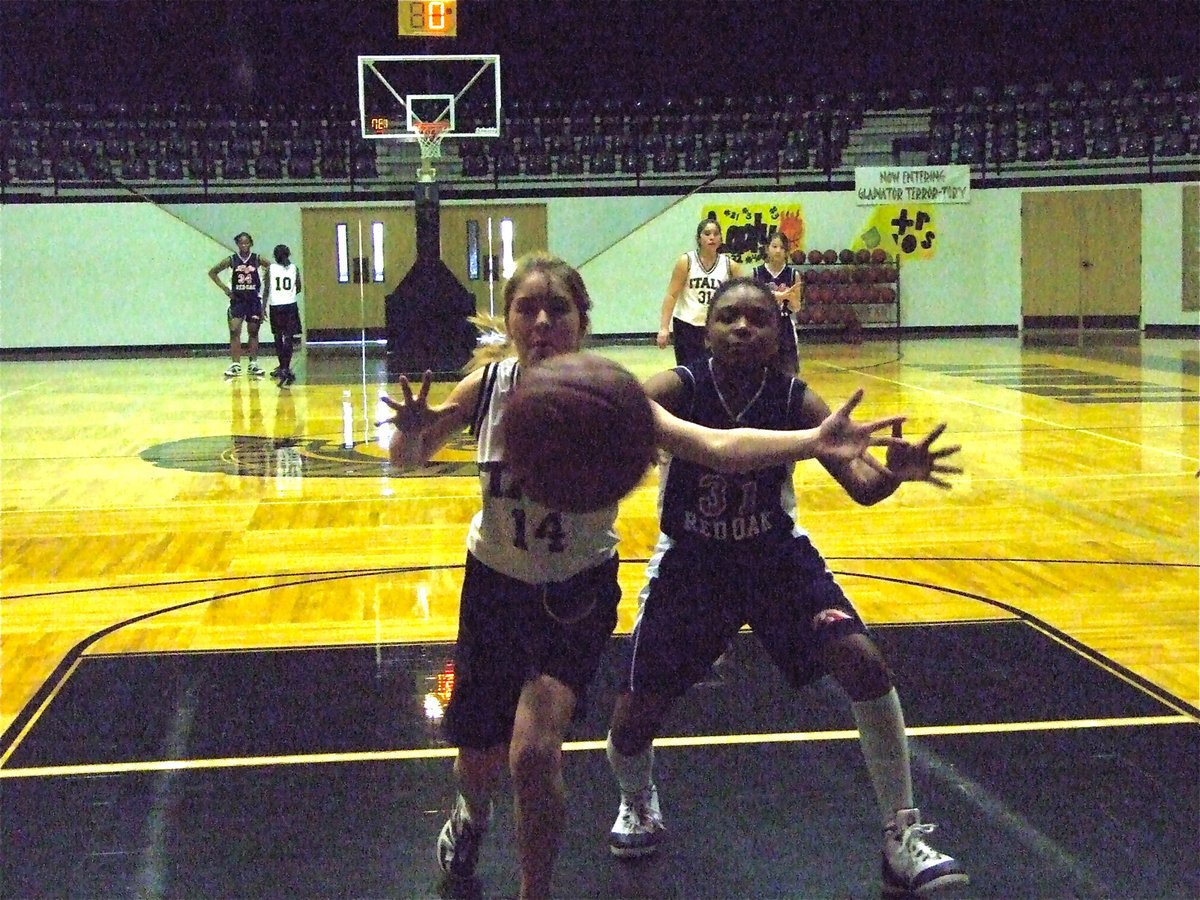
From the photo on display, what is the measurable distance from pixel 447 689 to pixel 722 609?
158cm

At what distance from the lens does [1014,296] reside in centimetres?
2269

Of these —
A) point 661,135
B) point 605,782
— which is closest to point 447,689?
point 605,782

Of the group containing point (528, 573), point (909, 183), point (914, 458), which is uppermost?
point (909, 183)

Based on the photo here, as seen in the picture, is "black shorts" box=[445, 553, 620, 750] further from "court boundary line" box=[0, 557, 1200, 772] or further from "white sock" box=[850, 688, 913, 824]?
"court boundary line" box=[0, 557, 1200, 772]

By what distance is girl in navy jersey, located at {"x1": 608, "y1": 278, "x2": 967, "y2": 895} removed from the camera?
10.0 ft

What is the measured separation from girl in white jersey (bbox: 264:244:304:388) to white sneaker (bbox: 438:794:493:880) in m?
12.7

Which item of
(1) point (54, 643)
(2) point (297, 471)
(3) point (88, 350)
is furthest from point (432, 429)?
(3) point (88, 350)

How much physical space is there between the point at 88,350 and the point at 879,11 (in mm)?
14052

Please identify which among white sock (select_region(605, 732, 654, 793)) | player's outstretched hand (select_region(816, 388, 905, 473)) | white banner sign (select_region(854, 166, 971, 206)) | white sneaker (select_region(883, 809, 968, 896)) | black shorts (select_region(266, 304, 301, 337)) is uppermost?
white banner sign (select_region(854, 166, 971, 206))

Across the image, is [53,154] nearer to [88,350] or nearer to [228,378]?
[88,350]

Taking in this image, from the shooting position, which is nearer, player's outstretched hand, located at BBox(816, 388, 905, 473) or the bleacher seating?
player's outstretched hand, located at BBox(816, 388, 905, 473)

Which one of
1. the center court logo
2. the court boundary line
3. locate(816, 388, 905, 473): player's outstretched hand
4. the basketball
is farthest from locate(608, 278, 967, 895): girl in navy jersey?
the center court logo

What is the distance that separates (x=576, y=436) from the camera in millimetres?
2328

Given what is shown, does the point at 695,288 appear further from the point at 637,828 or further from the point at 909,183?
the point at 909,183
